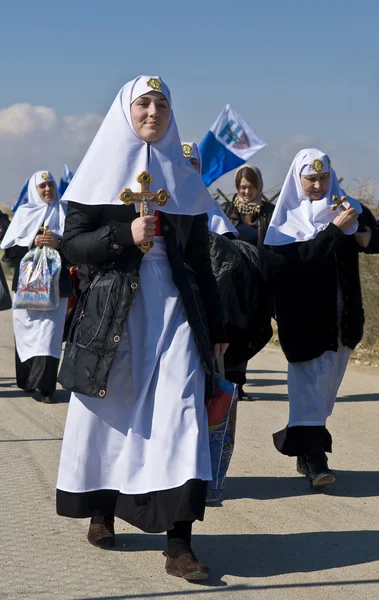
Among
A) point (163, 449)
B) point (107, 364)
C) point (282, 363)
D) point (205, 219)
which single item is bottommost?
point (282, 363)

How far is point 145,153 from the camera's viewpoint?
487cm

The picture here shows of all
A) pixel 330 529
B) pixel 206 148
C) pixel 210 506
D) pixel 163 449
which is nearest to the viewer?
pixel 163 449

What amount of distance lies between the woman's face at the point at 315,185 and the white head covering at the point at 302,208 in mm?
27

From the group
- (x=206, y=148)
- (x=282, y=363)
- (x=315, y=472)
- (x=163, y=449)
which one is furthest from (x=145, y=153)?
(x=206, y=148)

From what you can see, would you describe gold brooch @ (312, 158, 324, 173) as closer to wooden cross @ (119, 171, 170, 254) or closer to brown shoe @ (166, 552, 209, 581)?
wooden cross @ (119, 171, 170, 254)

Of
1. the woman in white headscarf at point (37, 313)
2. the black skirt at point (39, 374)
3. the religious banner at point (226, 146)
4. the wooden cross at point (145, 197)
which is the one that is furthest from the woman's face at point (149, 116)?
the religious banner at point (226, 146)

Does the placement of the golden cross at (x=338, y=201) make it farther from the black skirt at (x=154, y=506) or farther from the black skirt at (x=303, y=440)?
the black skirt at (x=154, y=506)

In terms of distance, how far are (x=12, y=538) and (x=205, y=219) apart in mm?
1779

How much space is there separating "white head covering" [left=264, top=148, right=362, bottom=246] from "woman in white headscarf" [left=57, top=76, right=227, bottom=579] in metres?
1.73

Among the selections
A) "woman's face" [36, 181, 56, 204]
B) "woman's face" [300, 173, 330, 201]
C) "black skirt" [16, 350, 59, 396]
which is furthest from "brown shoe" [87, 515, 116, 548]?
"woman's face" [36, 181, 56, 204]

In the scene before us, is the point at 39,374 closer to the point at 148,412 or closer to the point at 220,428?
the point at 220,428

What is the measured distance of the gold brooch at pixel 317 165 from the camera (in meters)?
6.57

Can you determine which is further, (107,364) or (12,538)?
(12,538)

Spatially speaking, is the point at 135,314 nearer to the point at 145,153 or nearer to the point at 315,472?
the point at 145,153
